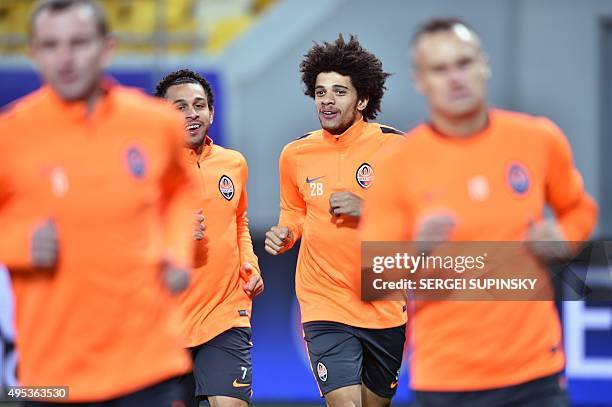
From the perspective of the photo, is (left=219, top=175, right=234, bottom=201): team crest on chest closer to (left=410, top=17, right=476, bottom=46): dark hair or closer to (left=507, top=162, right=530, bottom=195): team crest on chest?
(left=410, top=17, right=476, bottom=46): dark hair

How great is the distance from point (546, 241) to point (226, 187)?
3.08 metres

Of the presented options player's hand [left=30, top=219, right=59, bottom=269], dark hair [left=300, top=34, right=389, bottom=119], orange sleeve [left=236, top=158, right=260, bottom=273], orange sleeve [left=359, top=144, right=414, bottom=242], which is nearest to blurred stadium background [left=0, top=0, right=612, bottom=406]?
dark hair [left=300, top=34, right=389, bottom=119]

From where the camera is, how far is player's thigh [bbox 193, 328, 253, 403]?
6512 mm

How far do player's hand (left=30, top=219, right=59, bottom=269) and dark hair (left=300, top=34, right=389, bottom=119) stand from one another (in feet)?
11.6

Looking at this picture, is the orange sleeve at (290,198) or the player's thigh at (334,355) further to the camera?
the orange sleeve at (290,198)

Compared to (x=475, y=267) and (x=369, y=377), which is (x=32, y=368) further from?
(x=369, y=377)

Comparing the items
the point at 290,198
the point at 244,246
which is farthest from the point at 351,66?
the point at 244,246

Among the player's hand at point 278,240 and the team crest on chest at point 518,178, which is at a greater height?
the team crest on chest at point 518,178

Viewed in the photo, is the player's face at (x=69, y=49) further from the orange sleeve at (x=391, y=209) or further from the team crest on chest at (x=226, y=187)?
the team crest on chest at (x=226, y=187)

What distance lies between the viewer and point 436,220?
13.0 ft

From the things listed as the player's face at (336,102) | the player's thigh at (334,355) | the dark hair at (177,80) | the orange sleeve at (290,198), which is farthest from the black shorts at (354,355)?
the dark hair at (177,80)

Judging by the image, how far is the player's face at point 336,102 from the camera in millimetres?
6926

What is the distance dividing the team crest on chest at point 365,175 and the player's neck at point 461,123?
2680 millimetres

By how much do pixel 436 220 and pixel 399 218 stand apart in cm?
17
